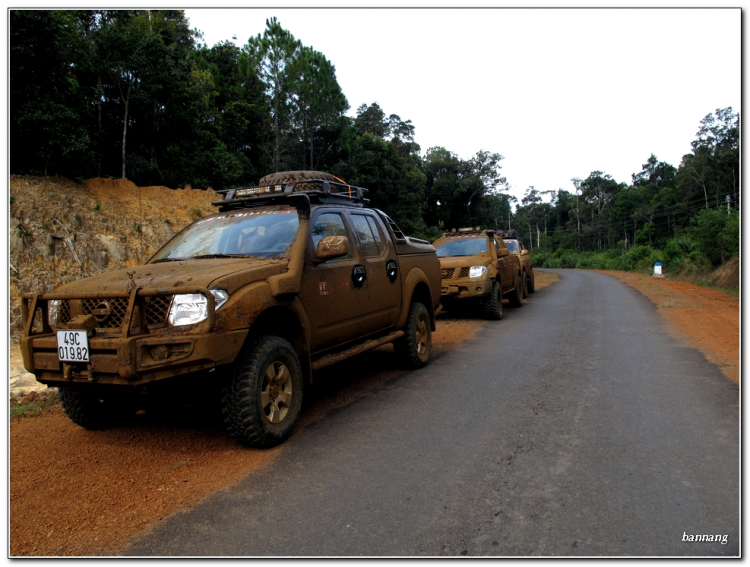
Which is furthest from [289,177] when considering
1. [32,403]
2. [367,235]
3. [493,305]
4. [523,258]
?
[523,258]

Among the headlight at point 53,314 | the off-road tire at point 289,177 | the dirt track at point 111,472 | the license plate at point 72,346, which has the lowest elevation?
the dirt track at point 111,472

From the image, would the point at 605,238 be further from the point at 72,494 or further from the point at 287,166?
the point at 72,494

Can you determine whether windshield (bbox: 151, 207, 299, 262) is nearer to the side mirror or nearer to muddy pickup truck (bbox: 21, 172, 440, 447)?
muddy pickup truck (bbox: 21, 172, 440, 447)

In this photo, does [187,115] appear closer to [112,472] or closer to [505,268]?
[505,268]

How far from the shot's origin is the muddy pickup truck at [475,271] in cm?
1080

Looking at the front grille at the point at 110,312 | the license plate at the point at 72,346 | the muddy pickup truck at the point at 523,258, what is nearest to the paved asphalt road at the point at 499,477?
the license plate at the point at 72,346

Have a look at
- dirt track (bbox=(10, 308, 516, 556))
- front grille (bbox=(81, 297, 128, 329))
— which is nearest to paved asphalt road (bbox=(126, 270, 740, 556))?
dirt track (bbox=(10, 308, 516, 556))

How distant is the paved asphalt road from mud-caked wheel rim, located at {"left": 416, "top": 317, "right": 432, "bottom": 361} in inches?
27.8

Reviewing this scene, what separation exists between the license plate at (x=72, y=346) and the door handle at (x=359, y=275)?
253 centimetres

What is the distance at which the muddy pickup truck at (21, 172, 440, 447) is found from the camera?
3.55 meters

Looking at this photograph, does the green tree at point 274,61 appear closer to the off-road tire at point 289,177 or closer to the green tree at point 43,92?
the green tree at point 43,92

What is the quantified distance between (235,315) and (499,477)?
82.0 inches

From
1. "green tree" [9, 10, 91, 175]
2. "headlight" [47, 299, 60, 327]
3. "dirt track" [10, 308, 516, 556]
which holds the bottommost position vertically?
"dirt track" [10, 308, 516, 556]

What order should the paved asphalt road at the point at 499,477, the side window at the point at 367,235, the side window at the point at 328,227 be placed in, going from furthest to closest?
1. the side window at the point at 367,235
2. the side window at the point at 328,227
3. the paved asphalt road at the point at 499,477
